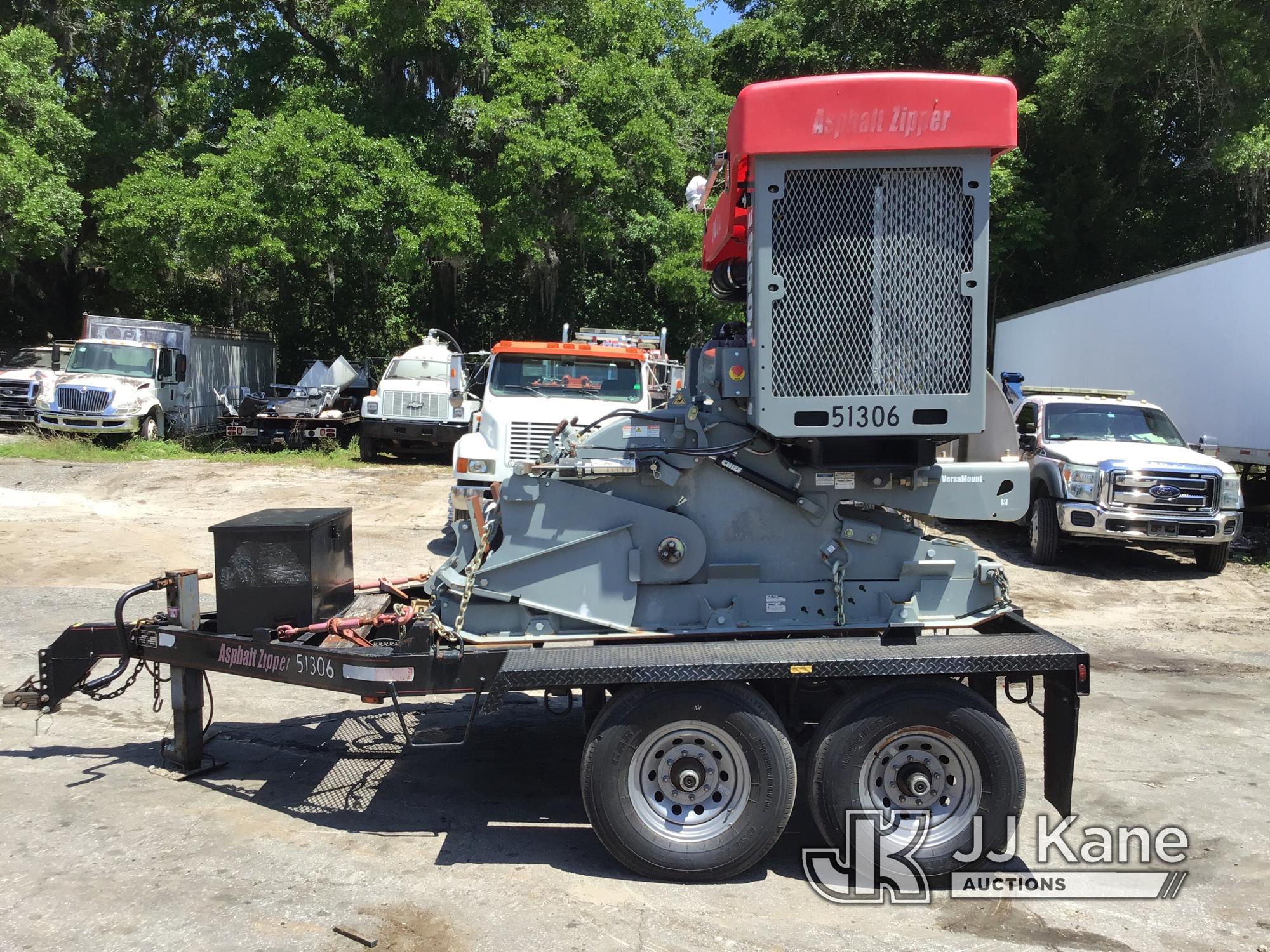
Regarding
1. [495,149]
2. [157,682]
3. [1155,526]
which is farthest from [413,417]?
[157,682]

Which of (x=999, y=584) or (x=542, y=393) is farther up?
(x=542, y=393)

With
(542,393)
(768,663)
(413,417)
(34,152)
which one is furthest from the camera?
(34,152)

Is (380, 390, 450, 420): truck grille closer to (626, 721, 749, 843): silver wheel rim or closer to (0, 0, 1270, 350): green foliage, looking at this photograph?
(0, 0, 1270, 350): green foliage

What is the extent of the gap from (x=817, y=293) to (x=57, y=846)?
→ 424 cm

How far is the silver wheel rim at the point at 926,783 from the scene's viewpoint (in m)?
4.31

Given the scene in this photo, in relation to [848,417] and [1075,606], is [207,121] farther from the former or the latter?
[848,417]

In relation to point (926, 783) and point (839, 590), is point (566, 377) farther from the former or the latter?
point (926, 783)

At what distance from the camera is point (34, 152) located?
2238 cm

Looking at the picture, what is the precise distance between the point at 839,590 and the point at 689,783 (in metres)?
1.12

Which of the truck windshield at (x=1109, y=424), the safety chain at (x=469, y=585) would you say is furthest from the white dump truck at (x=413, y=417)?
the safety chain at (x=469, y=585)

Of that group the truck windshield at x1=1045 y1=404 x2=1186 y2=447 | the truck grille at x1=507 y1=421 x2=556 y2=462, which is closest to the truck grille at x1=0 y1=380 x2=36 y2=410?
the truck grille at x1=507 y1=421 x2=556 y2=462

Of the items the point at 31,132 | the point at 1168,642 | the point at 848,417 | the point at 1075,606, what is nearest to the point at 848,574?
the point at 848,417

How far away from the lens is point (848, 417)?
4293mm

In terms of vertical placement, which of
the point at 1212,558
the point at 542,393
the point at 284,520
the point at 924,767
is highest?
the point at 542,393
